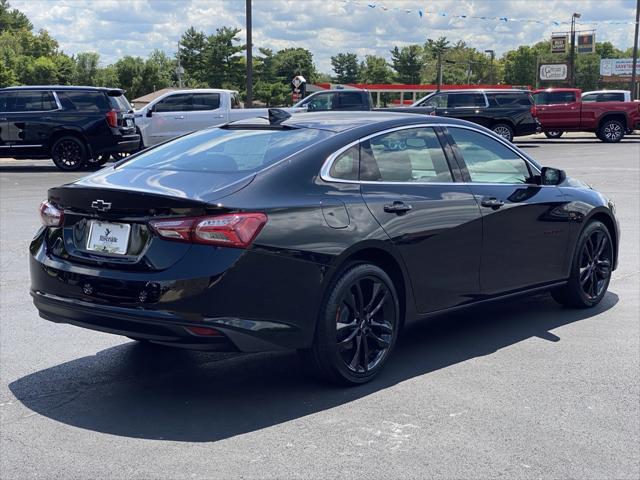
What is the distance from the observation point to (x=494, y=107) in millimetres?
29266

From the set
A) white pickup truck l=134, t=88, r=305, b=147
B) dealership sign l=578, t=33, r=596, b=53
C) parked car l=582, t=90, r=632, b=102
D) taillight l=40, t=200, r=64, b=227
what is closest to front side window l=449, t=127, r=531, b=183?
taillight l=40, t=200, r=64, b=227

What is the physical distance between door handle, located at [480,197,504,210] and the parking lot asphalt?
0.97 m

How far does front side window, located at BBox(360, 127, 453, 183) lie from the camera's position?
5.40 meters

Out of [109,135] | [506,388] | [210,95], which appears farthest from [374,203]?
[210,95]

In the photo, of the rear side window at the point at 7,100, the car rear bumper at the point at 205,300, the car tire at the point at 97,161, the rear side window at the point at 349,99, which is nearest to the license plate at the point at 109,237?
the car rear bumper at the point at 205,300

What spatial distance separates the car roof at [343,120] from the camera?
553 cm

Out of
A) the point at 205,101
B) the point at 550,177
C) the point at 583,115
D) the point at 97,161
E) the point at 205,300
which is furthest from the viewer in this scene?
the point at 583,115

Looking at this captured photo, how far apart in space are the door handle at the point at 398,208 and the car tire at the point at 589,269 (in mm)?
2122

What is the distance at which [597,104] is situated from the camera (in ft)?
106

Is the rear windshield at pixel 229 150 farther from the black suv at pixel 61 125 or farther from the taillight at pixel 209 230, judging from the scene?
the black suv at pixel 61 125

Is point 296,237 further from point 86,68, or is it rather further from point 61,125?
point 86,68

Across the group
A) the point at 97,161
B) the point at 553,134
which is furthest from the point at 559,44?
the point at 97,161

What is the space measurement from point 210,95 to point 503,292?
17.9m

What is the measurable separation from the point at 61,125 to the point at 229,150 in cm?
1607
